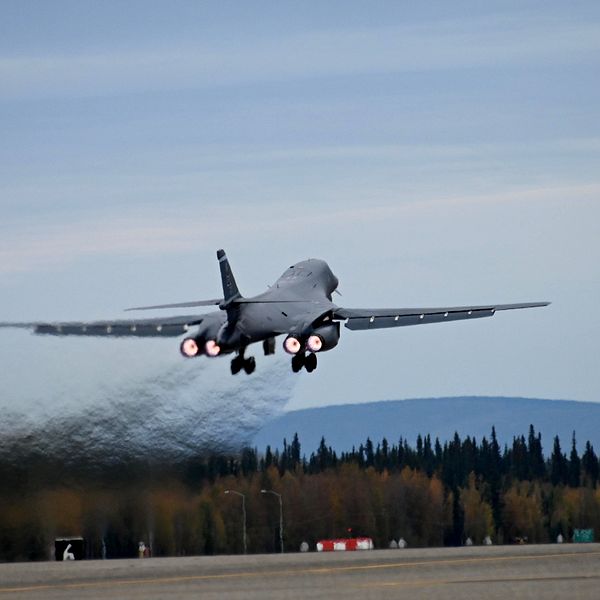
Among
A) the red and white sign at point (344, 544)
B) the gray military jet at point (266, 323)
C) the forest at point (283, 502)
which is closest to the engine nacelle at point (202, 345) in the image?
the gray military jet at point (266, 323)

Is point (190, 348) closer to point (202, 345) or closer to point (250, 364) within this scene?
point (202, 345)

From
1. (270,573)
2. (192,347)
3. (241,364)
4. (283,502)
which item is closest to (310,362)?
(241,364)

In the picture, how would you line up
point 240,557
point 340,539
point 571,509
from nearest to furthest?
1. point 240,557
2. point 340,539
3. point 571,509

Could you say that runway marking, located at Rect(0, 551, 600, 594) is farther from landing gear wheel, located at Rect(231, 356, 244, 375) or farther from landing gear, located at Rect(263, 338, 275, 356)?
landing gear, located at Rect(263, 338, 275, 356)

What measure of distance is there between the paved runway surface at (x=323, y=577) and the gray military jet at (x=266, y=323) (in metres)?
10.1

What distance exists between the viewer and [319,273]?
91375 millimetres

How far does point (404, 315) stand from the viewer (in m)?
82.4

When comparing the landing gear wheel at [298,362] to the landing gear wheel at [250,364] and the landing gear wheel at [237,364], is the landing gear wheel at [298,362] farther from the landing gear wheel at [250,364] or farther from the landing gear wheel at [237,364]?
the landing gear wheel at [237,364]

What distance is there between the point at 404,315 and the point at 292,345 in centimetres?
712

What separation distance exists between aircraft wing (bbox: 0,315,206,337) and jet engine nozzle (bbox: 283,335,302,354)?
5.63 metres

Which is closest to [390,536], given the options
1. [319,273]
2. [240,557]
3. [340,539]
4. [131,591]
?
[340,539]

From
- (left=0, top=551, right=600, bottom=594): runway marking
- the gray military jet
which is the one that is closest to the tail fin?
the gray military jet

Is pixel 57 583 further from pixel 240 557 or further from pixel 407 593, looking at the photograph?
pixel 240 557

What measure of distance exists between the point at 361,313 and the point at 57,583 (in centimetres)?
1937
